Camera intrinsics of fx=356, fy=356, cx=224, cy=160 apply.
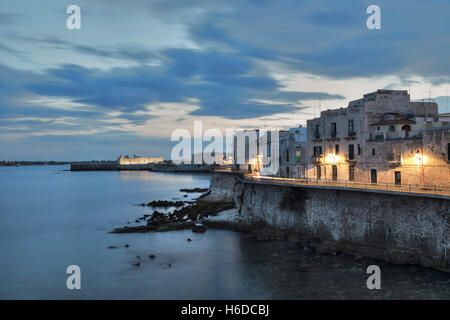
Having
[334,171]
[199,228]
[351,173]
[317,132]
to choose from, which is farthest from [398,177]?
[199,228]

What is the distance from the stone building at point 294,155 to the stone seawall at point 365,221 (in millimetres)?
6234

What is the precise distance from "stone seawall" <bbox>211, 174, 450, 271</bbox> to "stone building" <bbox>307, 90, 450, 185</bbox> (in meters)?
6.64

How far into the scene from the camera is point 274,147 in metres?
57.0

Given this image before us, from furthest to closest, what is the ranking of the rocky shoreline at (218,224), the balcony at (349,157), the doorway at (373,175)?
the balcony at (349,157) < the doorway at (373,175) < the rocky shoreline at (218,224)

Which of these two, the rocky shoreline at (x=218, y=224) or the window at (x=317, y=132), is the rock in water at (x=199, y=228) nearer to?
the rocky shoreline at (x=218, y=224)

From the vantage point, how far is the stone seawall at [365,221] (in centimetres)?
2664

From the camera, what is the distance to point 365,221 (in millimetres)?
31344

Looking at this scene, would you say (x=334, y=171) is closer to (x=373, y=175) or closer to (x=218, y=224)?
(x=373, y=175)

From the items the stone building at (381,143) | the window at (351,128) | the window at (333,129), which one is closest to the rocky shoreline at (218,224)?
the stone building at (381,143)

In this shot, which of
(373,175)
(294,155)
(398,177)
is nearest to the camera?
(398,177)

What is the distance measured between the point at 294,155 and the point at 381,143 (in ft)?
41.6
